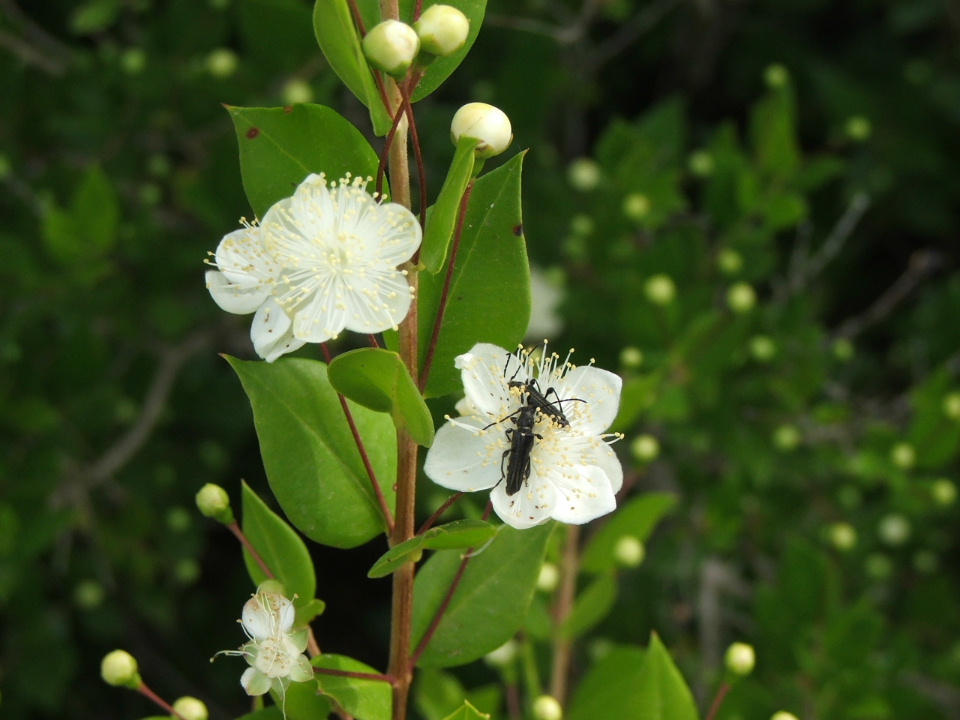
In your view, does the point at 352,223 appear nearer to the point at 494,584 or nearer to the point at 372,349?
the point at 372,349

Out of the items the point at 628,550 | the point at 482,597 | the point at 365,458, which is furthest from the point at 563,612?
the point at 365,458

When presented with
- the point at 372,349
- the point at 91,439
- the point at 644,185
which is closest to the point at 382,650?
the point at 91,439

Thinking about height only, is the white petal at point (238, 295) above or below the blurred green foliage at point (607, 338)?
below

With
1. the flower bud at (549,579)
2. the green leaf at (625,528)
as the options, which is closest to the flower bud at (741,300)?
the green leaf at (625,528)

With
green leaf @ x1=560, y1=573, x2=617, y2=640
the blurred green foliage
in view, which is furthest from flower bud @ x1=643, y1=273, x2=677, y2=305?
green leaf @ x1=560, y1=573, x2=617, y2=640

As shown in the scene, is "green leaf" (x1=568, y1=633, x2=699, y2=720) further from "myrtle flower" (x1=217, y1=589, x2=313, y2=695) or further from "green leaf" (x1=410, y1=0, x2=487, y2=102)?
"green leaf" (x1=410, y1=0, x2=487, y2=102)

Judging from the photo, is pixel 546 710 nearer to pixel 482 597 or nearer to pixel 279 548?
pixel 482 597

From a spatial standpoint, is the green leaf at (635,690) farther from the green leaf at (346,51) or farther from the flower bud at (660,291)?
the flower bud at (660,291)
